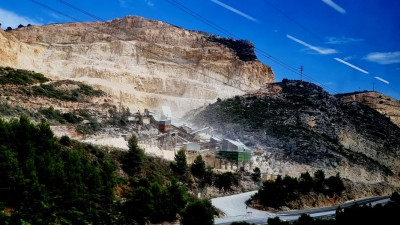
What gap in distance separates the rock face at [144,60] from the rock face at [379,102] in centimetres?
3637

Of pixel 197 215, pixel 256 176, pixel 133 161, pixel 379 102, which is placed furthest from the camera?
pixel 379 102

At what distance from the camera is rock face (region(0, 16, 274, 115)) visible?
92938mm

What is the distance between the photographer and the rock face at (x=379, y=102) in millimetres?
128000

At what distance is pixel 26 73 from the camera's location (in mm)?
65438

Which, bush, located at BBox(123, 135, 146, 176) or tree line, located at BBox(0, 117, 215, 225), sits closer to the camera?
tree line, located at BBox(0, 117, 215, 225)

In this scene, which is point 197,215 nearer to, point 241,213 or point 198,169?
point 241,213

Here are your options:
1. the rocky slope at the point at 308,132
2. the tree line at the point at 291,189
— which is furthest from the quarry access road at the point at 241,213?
the rocky slope at the point at 308,132

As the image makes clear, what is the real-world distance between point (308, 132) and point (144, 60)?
56.7m

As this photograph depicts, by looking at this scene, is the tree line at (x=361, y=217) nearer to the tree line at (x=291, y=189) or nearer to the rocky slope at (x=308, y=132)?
the tree line at (x=291, y=189)

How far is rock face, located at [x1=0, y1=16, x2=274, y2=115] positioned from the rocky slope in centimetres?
2013

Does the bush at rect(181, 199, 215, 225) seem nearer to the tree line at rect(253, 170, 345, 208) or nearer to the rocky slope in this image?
the tree line at rect(253, 170, 345, 208)

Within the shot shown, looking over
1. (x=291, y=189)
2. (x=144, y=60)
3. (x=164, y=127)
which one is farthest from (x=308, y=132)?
(x=144, y=60)

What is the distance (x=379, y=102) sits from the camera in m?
134

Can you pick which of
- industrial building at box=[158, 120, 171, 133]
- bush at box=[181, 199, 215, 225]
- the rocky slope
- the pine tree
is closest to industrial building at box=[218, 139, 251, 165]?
the rocky slope
